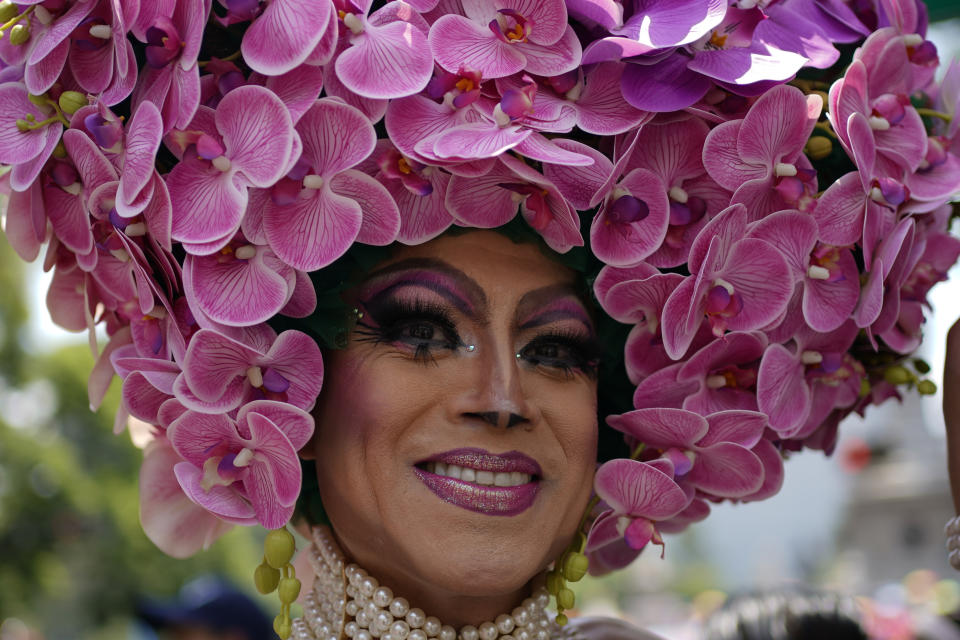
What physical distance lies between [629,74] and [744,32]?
249mm

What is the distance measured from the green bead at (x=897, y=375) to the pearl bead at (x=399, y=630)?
3.92 feet

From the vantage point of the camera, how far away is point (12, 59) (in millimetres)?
1922

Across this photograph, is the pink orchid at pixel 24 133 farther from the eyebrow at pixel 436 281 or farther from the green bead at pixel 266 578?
the green bead at pixel 266 578

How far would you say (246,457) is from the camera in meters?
1.86

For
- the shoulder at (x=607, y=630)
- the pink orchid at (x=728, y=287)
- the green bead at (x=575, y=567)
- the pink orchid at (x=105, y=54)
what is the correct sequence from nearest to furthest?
the pink orchid at (x=105, y=54)
the pink orchid at (x=728, y=287)
the green bead at (x=575, y=567)
the shoulder at (x=607, y=630)

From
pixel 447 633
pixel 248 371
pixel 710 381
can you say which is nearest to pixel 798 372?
pixel 710 381

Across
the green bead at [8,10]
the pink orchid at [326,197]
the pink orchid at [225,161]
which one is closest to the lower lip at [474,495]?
the pink orchid at [326,197]

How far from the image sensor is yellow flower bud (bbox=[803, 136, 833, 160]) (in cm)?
199

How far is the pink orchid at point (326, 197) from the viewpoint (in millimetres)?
1744

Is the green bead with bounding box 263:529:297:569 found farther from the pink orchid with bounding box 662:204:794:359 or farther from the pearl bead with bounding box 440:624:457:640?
the pink orchid with bounding box 662:204:794:359

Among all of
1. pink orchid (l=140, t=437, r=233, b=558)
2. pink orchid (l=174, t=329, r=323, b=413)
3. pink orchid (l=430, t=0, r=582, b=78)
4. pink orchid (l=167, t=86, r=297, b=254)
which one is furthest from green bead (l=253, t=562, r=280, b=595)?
pink orchid (l=430, t=0, r=582, b=78)

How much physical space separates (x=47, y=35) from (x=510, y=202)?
35.0 inches

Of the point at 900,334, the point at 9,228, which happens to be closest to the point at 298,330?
the point at 9,228

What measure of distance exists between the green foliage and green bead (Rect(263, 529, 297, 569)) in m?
11.2
